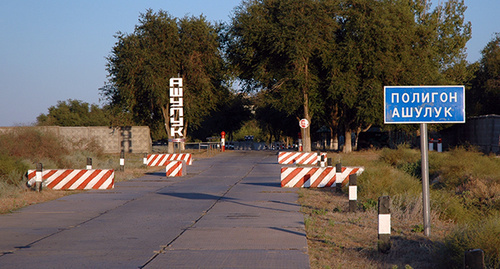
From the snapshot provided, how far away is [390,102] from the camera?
9.80 metres

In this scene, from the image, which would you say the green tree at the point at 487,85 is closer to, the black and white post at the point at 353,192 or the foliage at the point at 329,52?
the foliage at the point at 329,52

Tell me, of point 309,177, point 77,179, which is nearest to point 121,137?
point 77,179

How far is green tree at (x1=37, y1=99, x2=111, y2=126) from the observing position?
82438 millimetres

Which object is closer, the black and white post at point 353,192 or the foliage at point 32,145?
the black and white post at point 353,192

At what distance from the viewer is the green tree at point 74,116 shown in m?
82.4

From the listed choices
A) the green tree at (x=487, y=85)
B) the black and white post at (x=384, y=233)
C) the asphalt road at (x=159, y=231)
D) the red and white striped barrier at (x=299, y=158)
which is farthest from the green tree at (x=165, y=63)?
the black and white post at (x=384, y=233)

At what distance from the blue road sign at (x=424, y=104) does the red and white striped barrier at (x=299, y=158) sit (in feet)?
72.8

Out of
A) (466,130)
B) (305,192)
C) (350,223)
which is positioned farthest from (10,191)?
(466,130)

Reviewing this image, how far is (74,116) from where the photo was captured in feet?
275

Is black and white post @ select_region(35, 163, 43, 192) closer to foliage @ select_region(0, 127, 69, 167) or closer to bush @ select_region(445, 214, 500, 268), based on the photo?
foliage @ select_region(0, 127, 69, 167)

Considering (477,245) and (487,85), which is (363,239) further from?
(487,85)

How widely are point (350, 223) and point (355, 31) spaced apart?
109 ft

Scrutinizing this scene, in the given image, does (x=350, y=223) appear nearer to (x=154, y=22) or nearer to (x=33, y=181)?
(x=33, y=181)

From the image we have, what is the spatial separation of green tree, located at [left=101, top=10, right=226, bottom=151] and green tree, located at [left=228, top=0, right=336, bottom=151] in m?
2.97
